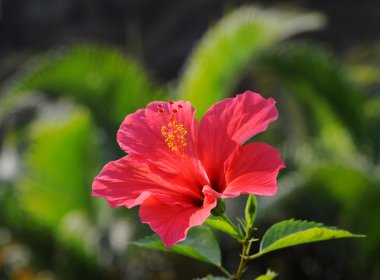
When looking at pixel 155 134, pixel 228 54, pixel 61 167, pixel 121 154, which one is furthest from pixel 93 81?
pixel 155 134

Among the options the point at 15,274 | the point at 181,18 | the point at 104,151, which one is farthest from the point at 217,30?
the point at 181,18

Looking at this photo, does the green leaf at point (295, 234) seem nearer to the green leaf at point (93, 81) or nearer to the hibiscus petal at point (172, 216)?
the hibiscus petal at point (172, 216)

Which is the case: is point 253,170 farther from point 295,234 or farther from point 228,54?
point 228,54

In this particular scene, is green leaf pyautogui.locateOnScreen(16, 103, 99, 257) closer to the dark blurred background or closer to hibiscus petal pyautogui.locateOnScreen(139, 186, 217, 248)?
the dark blurred background

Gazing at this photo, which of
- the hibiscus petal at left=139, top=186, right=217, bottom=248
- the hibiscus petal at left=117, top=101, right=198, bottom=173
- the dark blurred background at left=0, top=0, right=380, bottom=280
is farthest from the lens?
the dark blurred background at left=0, top=0, right=380, bottom=280

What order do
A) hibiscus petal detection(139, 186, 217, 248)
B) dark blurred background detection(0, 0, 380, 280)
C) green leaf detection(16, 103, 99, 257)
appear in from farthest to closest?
green leaf detection(16, 103, 99, 257), dark blurred background detection(0, 0, 380, 280), hibiscus petal detection(139, 186, 217, 248)

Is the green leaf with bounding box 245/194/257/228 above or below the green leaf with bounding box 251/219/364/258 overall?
above

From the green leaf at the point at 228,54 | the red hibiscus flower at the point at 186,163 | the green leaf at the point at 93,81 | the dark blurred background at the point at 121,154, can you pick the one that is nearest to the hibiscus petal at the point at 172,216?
the red hibiscus flower at the point at 186,163

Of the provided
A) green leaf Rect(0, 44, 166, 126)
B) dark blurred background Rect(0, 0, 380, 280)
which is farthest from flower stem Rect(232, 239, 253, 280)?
green leaf Rect(0, 44, 166, 126)
